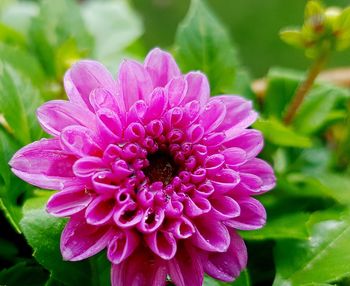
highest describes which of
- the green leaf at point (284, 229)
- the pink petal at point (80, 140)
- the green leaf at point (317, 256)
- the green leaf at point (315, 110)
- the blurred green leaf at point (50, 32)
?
the blurred green leaf at point (50, 32)

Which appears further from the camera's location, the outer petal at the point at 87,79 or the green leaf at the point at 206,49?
the green leaf at the point at 206,49

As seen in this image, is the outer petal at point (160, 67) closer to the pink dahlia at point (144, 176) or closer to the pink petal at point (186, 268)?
the pink dahlia at point (144, 176)

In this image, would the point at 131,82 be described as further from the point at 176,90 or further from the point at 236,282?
the point at 236,282

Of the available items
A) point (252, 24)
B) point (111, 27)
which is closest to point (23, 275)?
point (111, 27)

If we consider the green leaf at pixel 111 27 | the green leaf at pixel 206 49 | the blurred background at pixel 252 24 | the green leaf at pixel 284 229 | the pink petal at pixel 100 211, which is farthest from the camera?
the blurred background at pixel 252 24

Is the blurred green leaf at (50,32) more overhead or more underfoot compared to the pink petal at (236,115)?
more overhead

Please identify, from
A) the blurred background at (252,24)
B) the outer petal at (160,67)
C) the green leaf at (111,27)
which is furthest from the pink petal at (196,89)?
the blurred background at (252,24)

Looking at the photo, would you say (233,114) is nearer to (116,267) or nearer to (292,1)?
(116,267)

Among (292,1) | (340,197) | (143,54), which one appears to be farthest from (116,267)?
(292,1)

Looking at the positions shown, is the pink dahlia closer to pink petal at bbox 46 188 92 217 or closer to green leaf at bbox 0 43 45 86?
pink petal at bbox 46 188 92 217

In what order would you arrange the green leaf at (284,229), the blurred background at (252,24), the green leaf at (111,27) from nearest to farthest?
the green leaf at (284,229)
the green leaf at (111,27)
the blurred background at (252,24)

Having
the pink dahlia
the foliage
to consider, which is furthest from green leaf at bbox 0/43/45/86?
the pink dahlia
